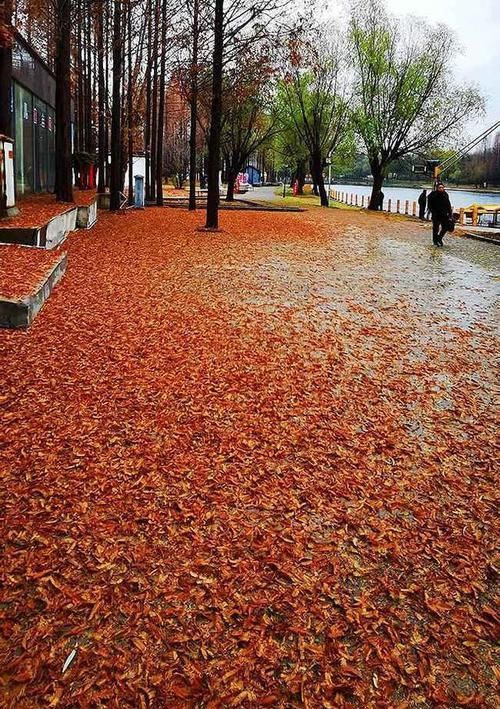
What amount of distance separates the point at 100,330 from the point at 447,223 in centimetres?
1465

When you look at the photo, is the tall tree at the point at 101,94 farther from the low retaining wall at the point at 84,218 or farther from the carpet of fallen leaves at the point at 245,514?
the carpet of fallen leaves at the point at 245,514

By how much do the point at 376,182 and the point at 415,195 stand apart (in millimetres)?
48316

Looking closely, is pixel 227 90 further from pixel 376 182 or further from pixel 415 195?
pixel 415 195

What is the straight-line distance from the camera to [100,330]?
7.16 metres

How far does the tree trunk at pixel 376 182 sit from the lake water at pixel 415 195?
13.5ft

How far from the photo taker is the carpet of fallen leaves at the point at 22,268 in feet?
25.1

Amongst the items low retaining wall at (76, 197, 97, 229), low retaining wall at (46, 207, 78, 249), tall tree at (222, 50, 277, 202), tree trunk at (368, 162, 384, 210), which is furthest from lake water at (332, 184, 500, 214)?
low retaining wall at (46, 207, 78, 249)

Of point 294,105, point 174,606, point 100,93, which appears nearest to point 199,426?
point 174,606

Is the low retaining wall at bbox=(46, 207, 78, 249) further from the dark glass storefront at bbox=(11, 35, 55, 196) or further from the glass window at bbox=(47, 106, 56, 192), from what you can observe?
the glass window at bbox=(47, 106, 56, 192)

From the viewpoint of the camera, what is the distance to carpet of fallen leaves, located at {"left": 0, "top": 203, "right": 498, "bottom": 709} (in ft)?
8.07

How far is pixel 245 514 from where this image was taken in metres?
3.53

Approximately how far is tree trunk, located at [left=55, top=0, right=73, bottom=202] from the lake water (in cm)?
3251

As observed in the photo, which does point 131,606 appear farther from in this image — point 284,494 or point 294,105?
point 294,105

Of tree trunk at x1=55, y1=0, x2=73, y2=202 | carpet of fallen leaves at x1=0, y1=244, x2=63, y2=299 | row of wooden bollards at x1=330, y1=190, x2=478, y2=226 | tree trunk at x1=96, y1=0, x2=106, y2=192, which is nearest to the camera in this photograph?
carpet of fallen leaves at x1=0, y1=244, x2=63, y2=299
